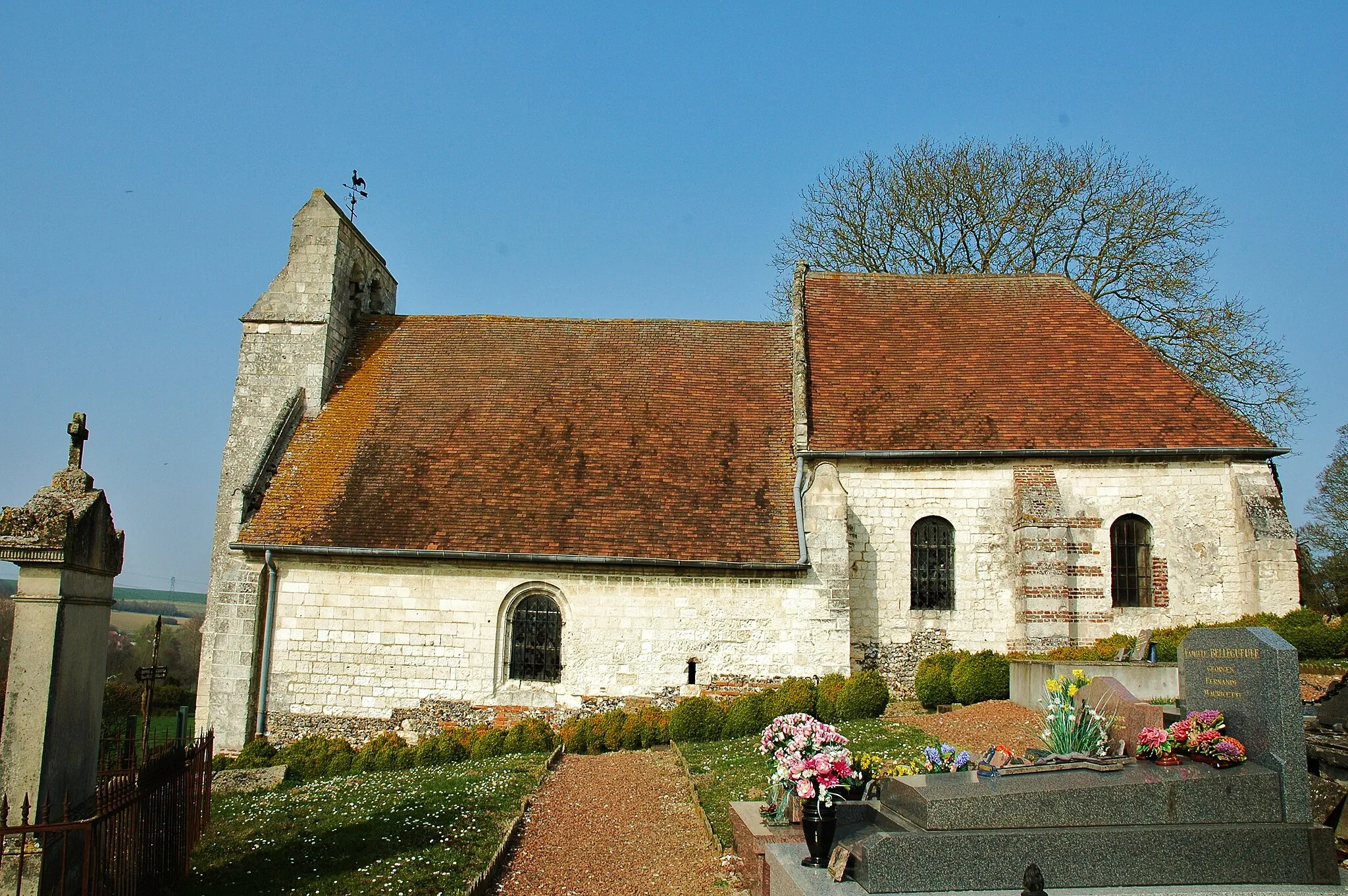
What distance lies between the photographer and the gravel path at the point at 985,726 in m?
13.5

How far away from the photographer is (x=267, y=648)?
17562 mm

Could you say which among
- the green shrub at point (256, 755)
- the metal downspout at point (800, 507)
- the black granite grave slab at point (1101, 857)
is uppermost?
the metal downspout at point (800, 507)

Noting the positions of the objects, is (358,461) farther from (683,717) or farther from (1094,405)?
(1094,405)

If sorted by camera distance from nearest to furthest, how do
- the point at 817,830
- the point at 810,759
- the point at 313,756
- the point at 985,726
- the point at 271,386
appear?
the point at 817,830 < the point at 810,759 < the point at 985,726 < the point at 313,756 < the point at 271,386

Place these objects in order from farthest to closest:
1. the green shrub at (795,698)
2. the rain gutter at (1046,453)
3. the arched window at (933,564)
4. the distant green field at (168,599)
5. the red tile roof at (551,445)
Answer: the distant green field at (168,599) < the arched window at (933,564) < the rain gutter at (1046,453) < the red tile roof at (551,445) < the green shrub at (795,698)

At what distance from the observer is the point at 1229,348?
25.2m

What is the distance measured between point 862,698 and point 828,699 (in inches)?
22.1

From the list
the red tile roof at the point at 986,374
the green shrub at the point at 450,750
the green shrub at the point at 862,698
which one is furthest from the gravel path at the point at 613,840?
the red tile roof at the point at 986,374

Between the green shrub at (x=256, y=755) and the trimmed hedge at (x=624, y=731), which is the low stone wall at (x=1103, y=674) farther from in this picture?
the green shrub at (x=256, y=755)

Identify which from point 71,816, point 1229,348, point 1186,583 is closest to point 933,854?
point 71,816

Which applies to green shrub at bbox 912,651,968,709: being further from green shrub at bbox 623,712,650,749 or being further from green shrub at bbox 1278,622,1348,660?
green shrub at bbox 1278,622,1348,660

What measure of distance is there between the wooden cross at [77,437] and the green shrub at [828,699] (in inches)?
452

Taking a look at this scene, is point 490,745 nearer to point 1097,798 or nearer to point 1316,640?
point 1097,798

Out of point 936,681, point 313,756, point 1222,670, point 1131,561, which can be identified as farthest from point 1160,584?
Answer: point 313,756
